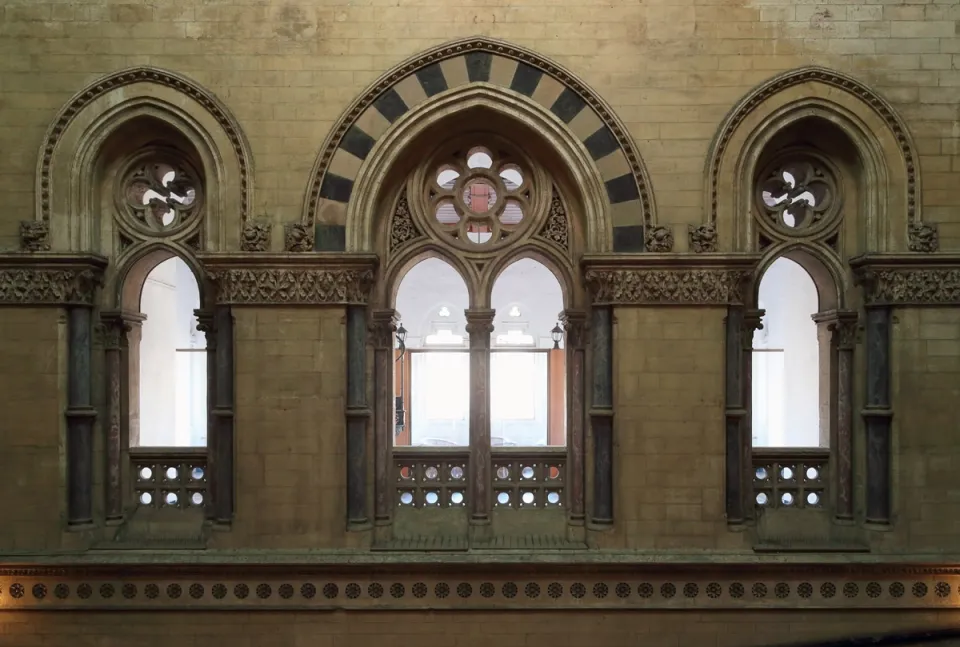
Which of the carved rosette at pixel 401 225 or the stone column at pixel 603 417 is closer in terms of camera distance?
the stone column at pixel 603 417

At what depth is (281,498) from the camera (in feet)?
21.7

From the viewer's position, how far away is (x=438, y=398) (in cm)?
1571

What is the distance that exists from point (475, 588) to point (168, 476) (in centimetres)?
363

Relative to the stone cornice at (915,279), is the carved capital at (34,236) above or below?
above

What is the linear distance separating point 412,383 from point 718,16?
10.8 meters

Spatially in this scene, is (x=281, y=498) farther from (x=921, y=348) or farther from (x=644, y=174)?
(x=921, y=348)

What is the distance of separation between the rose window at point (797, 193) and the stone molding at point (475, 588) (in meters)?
3.73

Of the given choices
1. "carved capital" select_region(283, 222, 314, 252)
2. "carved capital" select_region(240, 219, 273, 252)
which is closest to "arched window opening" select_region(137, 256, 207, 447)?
"carved capital" select_region(240, 219, 273, 252)

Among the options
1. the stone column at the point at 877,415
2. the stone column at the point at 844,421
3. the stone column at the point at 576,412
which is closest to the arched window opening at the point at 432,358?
the stone column at the point at 576,412

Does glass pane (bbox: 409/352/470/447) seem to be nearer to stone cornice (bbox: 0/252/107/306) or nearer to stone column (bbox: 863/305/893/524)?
stone cornice (bbox: 0/252/107/306)

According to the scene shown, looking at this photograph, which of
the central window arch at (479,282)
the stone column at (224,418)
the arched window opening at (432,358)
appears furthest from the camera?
the arched window opening at (432,358)

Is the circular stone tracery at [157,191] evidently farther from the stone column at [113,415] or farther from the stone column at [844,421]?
the stone column at [844,421]

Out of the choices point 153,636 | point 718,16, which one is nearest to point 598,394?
point 718,16

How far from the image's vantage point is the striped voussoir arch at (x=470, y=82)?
6.64 m
